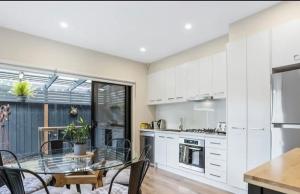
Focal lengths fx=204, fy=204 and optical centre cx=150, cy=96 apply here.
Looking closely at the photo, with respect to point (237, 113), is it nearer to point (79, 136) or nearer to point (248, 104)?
point (248, 104)

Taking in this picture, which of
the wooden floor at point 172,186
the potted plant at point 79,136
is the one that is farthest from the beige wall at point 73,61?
the potted plant at point 79,136

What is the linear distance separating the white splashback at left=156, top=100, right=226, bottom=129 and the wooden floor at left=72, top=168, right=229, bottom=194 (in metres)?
1.11

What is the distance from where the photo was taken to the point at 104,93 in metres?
4.55

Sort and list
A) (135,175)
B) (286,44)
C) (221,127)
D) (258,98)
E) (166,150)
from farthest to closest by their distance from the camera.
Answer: (166,150) → (221,127) → (258,98) → (286,44) → (135,175)

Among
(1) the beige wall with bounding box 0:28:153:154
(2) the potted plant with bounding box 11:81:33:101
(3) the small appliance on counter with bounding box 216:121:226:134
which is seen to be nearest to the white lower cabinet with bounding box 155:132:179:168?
(1) the beige wall with bounding box 0:28:153:154

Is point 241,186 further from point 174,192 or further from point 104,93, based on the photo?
point 104,93

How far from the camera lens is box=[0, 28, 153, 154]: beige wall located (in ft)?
10.5

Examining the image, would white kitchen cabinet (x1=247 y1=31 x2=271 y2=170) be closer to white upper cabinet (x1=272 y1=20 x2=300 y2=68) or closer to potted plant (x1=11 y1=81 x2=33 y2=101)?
white upper cabinet (x1=272 y1=20 x2=300 y2=68)

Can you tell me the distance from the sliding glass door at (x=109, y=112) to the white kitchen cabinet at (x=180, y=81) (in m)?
1.25

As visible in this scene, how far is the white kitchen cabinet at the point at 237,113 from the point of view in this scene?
2732mm

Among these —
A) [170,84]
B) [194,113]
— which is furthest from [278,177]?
Answer: [170,84]

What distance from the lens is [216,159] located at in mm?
3176

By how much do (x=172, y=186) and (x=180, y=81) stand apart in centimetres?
202

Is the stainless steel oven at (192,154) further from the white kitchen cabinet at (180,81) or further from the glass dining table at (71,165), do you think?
the glass dining table at (71,165)
